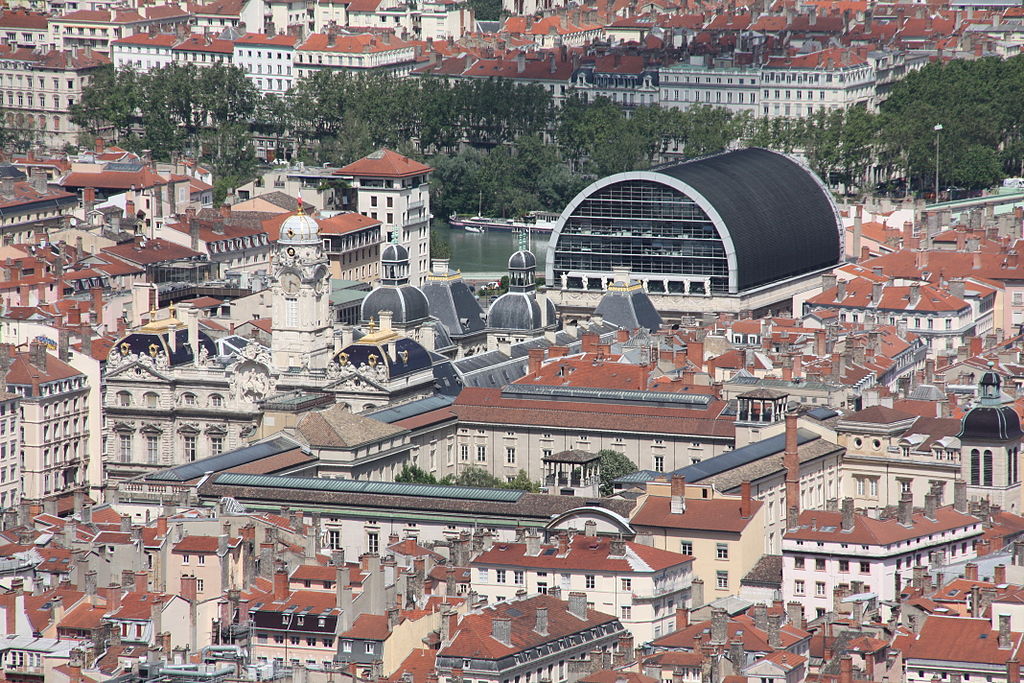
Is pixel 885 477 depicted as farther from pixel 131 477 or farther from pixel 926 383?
pixel 131 477

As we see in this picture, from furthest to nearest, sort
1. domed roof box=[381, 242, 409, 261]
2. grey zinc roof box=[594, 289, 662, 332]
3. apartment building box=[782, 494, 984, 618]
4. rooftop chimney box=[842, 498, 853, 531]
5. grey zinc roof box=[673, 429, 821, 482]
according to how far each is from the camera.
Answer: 1. grey zinc roof box=[594, 289, 662, 332]
2. domed roof box=[381, 242, 409, 261]
3. grey zinc roof box=[673, 429, 821, 482]
4. rooftop chimney box=[842, 498, 853, 531]
5. apartment building box=[782, 494, 984, 618]

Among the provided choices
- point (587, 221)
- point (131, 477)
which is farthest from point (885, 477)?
point (587, 221)

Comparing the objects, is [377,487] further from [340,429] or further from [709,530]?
[709,530]

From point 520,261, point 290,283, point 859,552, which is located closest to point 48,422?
point 290,283

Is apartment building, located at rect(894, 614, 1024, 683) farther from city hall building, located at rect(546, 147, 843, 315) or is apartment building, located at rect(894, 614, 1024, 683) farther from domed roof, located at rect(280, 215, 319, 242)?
city hall building, located at rect(546, 147, 843, 315)

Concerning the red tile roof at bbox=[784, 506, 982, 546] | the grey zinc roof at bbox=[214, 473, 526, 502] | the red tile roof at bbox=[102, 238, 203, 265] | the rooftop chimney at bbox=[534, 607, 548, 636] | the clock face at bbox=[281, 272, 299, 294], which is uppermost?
the clock face at bbox=[281, 272, 299, 294]

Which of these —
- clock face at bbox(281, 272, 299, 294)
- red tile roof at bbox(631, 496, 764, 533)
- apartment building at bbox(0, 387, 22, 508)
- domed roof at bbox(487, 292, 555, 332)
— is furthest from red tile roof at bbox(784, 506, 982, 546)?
domed roof at bbox(487, 292, 555, 332)

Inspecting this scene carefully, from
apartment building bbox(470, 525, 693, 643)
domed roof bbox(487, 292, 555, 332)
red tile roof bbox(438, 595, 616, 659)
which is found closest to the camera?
red tile roof bbox(438, 595, 616, 659)
